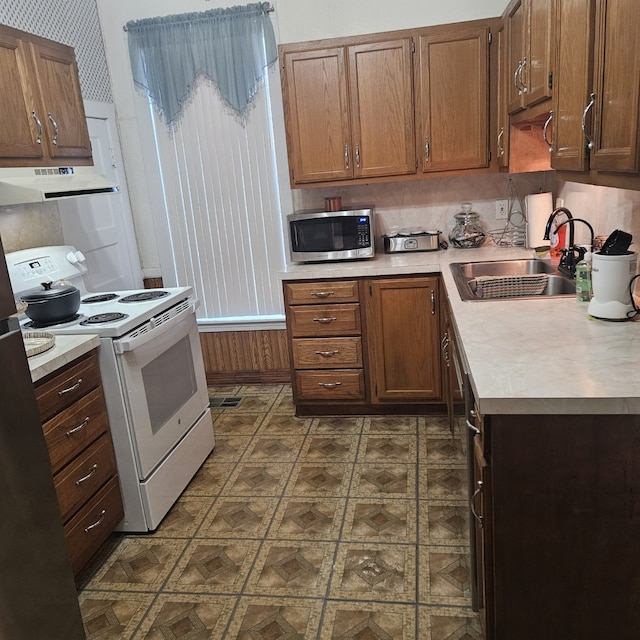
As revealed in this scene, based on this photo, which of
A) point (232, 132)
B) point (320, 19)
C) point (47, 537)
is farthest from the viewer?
point (232, 132)

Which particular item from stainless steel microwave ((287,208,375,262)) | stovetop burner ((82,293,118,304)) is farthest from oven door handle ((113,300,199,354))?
stainless steel microwave ((287,208,375,262))

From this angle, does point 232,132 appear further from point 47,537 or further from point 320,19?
point 47,537

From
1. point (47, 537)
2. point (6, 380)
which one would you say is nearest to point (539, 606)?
point (47, 537)

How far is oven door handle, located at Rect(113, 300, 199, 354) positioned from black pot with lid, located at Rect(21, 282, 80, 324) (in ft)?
1.12

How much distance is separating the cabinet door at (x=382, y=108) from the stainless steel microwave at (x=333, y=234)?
0.89 ft

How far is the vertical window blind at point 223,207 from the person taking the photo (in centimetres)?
377

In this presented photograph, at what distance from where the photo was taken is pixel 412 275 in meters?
3.17

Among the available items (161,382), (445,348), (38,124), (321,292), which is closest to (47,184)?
(38,124)

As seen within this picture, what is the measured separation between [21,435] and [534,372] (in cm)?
131

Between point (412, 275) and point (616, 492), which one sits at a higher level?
point (412, 275)

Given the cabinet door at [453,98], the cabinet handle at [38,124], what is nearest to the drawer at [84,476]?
the cabinet handle at [38,124]

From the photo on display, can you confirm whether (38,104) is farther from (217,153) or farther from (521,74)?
(521,74)

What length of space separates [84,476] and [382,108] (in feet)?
7.94

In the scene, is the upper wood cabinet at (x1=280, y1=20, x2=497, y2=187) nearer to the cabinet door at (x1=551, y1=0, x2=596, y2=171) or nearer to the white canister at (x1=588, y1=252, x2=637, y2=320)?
the cabinet door at (x1=551, y1=0, x2=596, y2=171)
